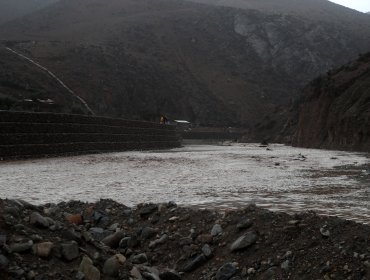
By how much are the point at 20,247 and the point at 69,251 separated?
494mm

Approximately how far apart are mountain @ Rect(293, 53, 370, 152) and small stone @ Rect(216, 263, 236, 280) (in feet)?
96.0

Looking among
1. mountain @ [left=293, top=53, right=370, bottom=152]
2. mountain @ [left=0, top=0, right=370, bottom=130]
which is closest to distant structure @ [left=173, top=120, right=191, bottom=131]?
mountain @ [left=0, top=0, right=370, bottom=130]

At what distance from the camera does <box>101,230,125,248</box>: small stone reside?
21.9 ft

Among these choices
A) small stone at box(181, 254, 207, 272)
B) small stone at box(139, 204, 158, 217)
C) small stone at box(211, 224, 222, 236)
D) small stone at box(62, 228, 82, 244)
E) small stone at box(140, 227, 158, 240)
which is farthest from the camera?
small stone at box(139, 204, 158, 217)

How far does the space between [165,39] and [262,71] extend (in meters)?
25.9

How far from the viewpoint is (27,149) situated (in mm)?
26297

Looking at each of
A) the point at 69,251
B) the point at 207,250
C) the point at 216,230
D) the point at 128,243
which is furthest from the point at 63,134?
the point at 69,251

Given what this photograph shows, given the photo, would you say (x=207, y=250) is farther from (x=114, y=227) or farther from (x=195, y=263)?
(x=114, y=227)

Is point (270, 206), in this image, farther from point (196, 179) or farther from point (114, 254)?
point (196, 179)

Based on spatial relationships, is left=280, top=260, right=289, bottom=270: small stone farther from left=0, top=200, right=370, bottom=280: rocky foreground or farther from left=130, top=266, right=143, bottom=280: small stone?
left=130, top=266, right=143, bottom=280: small stone

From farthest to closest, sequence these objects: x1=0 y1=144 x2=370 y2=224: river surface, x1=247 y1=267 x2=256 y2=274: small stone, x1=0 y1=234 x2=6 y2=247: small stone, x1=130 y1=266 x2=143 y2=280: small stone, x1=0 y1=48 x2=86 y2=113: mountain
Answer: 1. x1=0 y1=48 x2=86 y2=113: mountain
2. x1=0 y1=144 x2=370 y2=224: river surface
3. x1=247 y1=267 x2=256 y2=274: small stone
4. x1=130 y1=266 x2=143 y2=280: small stone
5. x1=0 y1=234 x2=6 y2=247: small stone

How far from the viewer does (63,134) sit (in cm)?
2966

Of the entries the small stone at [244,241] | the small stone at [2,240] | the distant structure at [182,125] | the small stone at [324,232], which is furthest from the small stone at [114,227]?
the distant structure at [182,125]

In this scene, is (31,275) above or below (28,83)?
below
